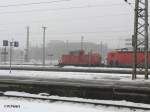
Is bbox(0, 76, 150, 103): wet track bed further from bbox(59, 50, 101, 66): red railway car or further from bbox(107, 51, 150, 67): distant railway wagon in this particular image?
bbox(59, 50, 101, 66): red railway car

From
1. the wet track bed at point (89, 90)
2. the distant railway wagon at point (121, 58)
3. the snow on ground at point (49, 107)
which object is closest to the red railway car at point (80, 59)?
the distant railway wagon at point (121, 58)

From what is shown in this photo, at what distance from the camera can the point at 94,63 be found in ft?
204

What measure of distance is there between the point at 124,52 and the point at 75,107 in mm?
41893

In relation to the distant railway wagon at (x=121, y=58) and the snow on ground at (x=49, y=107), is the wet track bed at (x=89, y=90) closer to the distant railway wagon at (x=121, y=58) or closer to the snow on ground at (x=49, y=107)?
the snow on ground at (x=49, y=107)

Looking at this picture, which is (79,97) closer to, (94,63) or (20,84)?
(20,84)

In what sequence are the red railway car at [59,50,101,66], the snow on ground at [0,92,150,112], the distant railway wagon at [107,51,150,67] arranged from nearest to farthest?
1. the snow on ground at [0,92,150,112]
2. the distant railway wagon at [107,51,150,67]
3. the red railway car at [59,50,101,66]

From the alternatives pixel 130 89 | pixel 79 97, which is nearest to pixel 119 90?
pixel 130 89

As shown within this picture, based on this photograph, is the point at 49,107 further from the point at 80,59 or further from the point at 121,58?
the point at 80,59

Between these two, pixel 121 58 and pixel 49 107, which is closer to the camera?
pixel 49 107

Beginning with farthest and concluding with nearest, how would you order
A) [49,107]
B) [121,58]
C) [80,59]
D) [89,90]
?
[80,59]
[121,58]
[89,90]
[49,107]

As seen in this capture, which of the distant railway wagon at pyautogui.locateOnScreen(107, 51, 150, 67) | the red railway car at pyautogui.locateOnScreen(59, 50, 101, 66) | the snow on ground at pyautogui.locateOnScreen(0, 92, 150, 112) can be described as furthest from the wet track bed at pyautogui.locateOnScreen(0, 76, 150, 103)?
the red railway car at pyautogui.locateOnScreen(59, 50, 101, 66)

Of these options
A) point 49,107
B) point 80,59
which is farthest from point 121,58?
point 49,107

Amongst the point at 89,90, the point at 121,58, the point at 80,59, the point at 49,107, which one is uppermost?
the point at 121,58

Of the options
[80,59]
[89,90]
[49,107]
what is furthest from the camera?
[80,59]
